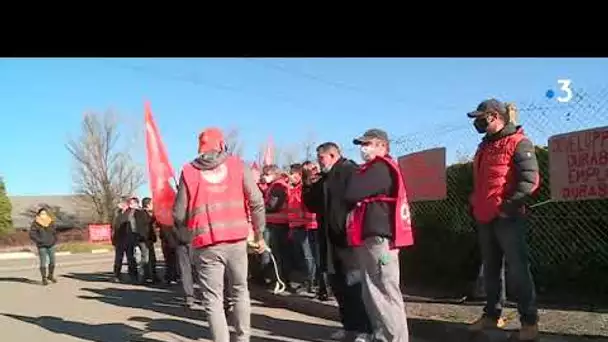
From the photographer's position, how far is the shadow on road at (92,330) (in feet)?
22.6

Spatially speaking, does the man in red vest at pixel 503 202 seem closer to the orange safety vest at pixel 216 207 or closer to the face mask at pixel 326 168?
the face mask at pixel 326 168

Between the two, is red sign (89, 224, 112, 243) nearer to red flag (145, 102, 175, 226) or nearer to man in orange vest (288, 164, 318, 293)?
red flag (145, 102, 175, 226)

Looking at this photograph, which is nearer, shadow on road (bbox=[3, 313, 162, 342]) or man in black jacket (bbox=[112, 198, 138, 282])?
shadow on road (bbox=[3, 313, 162, 342])

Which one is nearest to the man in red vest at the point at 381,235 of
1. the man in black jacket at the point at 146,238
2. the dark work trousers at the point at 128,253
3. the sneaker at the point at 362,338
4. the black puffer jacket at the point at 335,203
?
the black puffer jacket at the point at 335,203

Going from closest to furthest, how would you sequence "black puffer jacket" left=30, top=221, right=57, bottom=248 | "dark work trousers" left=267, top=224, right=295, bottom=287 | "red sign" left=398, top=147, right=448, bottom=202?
"red sign" left=398, top=147, right=448, bottom=202 → "dark work trousers" left=267, top=224, right=295, bottom=287 → "black puffer jacket" left=30, top=221, right=57, bottom=248

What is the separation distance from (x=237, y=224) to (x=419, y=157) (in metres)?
4.36

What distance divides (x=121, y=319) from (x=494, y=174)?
186 inches

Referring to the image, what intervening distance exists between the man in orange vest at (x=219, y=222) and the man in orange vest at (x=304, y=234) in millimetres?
3516

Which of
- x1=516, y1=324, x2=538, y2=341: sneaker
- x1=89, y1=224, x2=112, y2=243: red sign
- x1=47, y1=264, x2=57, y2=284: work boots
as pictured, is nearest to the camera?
x1=516, y1=324, x2=538, y2=341: sneaker

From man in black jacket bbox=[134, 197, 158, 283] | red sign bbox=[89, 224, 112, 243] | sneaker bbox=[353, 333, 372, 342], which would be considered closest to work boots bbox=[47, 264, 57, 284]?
man in black jacket bbox=[134, 197, 158, 283]

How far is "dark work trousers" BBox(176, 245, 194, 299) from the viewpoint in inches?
356

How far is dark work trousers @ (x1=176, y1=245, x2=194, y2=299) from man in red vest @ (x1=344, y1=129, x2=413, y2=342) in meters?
4.06

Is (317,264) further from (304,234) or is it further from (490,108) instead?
(490,108)
